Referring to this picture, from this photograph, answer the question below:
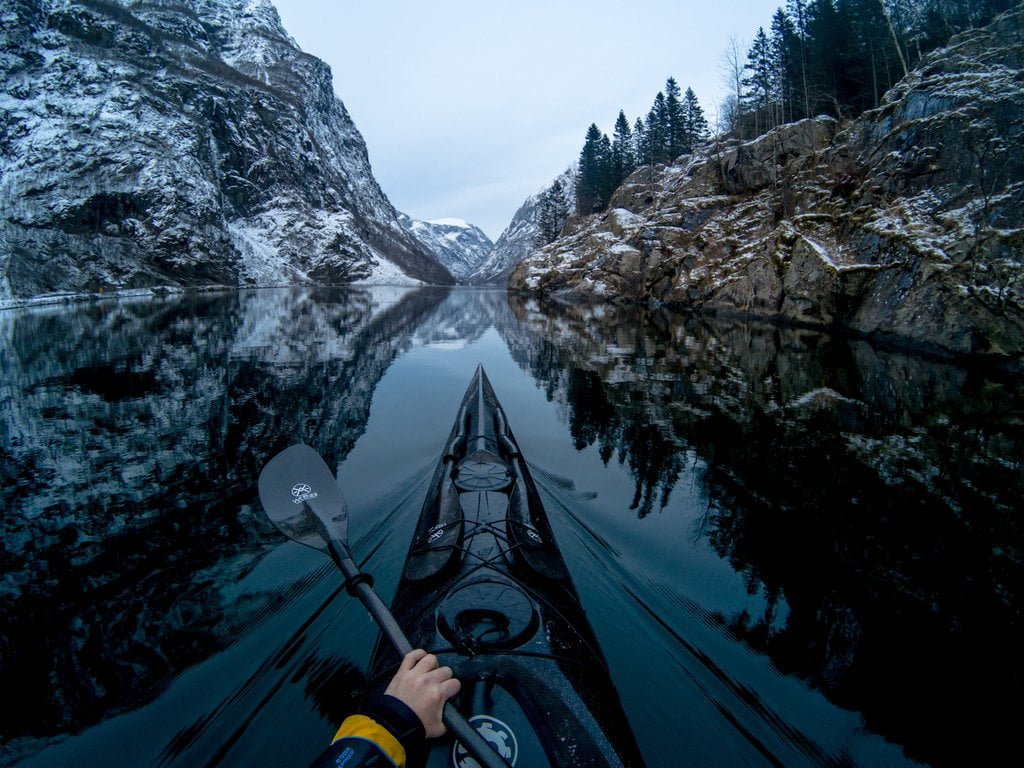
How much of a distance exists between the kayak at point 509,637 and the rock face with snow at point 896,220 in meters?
19.0

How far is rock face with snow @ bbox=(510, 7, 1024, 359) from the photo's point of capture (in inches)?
626

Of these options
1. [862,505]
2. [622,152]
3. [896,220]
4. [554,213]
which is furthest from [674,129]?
[862,505]

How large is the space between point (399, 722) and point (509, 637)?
1.16 meters

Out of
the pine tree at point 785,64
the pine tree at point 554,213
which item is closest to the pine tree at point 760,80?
the pine tree at point 785,64

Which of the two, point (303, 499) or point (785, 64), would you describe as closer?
point (303, 499)

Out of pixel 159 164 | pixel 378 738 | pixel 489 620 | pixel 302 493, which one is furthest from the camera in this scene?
pixel 159 164

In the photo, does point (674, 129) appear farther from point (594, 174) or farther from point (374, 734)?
point (374, 734)

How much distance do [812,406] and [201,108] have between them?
109796 millimetres

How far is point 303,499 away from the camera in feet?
13.4

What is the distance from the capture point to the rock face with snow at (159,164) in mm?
52656

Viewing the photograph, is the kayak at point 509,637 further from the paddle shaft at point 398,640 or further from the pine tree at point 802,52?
the pine tree at point 802,52

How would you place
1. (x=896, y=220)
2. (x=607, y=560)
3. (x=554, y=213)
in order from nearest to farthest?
(x=607, y=560) → (x=896, y=220) → (x=554, y=213)

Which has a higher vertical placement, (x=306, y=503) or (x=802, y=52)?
(x=802, y=52)

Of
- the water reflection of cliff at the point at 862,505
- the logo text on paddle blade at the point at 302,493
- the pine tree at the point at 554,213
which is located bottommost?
the water reflection of cliff at the point at 862,505
